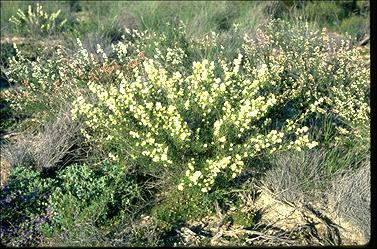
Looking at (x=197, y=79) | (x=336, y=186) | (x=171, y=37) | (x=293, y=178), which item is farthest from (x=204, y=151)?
(x=171, y=37)

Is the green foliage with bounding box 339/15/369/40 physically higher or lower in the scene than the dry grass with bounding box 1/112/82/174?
lower

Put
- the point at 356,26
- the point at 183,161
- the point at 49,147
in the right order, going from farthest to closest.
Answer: the point at 356,26 → the point at 49,147 → the point at 183,161

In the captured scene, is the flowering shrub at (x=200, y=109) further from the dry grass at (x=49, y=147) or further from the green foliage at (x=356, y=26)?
the green foliage at (x=356, y=26)

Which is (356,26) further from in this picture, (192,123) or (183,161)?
(183,161)

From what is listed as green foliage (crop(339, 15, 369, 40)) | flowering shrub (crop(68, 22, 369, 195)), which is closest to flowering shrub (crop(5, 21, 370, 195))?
flowering shrub (crop(68, 22, 369, 195))

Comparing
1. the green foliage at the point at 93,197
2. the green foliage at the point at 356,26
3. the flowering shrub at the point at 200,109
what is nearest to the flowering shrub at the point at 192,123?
the flowering shrub at the point at 200,109

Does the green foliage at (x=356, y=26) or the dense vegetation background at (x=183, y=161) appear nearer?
the dense vegetation background at (x=183, y=161)

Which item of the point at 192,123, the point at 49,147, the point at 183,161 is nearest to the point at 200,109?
the point at 192,123

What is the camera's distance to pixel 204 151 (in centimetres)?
424

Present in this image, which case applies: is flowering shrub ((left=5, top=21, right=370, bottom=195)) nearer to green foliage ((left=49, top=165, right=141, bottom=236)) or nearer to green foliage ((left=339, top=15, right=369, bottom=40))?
green foliage ((left=49, top=165, right=141, bottom=236))

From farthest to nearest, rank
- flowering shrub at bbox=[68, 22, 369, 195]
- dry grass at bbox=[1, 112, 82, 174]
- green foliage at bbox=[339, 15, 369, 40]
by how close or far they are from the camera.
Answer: green foliage at bbox=[339, 15, 369, 40] → dry grass at bbox=[1, 112, 82, 174] → flowering shrub at bbox=[68, 22, 369, 195]

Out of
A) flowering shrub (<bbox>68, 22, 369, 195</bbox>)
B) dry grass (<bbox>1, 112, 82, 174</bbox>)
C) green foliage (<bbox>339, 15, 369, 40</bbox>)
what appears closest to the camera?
flowering shrub (<bbox>68, 22, 369, 195</bbox>)

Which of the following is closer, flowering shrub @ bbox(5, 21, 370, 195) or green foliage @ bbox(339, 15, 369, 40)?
flowering shrub @ bbox(5, 21, 370, 195)

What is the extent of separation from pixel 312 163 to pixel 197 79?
1321 mm
